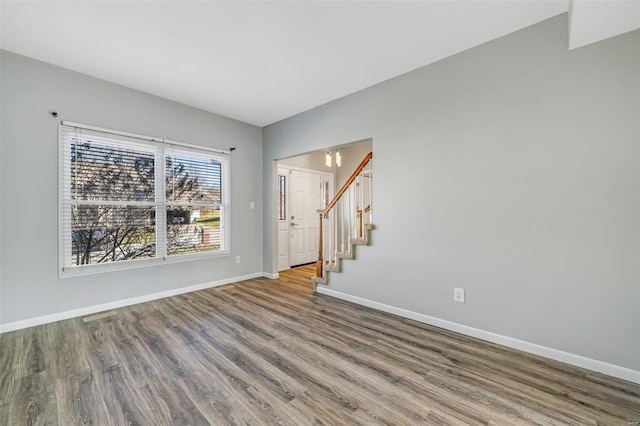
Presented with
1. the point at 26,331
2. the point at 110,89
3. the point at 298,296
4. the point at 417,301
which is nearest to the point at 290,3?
the point at 110,89

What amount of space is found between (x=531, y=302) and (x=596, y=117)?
1.50 m

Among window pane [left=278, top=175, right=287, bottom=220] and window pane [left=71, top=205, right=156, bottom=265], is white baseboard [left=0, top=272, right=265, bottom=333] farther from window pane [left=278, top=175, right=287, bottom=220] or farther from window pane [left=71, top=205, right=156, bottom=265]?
window pane [left=278, top=175, right=287, bottom=220]

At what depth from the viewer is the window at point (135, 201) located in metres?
2.93

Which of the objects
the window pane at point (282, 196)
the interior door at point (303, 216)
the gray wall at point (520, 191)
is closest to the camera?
the gray wall at point (520, 191)

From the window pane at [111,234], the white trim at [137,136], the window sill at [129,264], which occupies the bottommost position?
the window sill at [129,264]

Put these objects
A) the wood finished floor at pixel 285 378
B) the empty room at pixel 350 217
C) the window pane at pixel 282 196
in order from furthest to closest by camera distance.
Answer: the window pane at pixel 282 196 → the empty room at pixel 350 217 → the wood finished floor at pixel 285 378

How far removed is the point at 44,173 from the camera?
274 centimetres

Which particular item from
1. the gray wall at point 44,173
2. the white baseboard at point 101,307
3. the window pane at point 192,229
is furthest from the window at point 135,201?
the white baseboard at point 101,307

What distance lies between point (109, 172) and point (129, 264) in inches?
45.6

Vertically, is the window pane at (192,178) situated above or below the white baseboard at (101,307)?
above

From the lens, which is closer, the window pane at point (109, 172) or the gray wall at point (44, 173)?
the gray wall at point (44, 173)

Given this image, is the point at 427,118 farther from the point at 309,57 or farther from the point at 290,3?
the point at 290,3

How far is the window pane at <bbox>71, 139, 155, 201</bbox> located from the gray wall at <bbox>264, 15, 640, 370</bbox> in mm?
3005

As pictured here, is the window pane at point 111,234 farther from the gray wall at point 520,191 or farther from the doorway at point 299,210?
the gray wall at point 520,191
